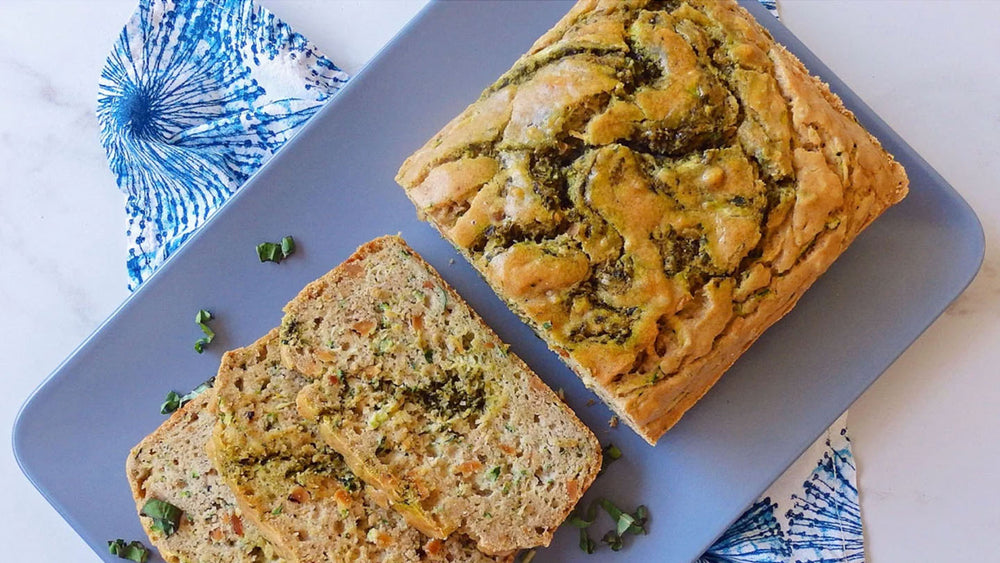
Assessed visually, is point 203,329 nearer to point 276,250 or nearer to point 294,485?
point 276,250

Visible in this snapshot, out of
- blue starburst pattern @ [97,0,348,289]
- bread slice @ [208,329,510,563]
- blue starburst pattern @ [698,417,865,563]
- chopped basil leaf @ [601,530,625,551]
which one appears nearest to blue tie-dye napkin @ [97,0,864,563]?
blue starburst pattern @ [97,0,348,289]

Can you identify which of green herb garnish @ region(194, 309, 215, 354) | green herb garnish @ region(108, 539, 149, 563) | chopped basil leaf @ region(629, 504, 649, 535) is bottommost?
green herb garnish @ region(108, 539, 149, 563)

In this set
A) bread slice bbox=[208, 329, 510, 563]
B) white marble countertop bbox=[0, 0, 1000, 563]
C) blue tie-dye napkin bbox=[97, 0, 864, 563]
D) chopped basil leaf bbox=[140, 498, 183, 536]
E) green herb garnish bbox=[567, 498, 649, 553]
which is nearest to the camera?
bread slice bbox=[208, 329, 510, 563]

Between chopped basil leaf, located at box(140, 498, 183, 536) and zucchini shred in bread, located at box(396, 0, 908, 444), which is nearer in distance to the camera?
zucchini shred in bread, located at box(396, 0, 908, 444)

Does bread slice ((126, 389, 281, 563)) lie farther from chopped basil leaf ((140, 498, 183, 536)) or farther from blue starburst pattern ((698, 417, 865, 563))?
blue starburst pattern ((698, 417, 865, 563))

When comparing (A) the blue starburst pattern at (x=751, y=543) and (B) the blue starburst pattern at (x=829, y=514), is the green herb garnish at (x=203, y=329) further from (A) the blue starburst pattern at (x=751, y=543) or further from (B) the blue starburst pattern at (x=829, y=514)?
(B) the blue starburst pattern at (x=829, y=514)

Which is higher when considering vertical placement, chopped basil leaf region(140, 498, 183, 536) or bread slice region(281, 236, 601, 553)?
bread slice region(281, 236, 601, 553)

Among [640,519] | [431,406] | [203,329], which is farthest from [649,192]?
[203,329]
